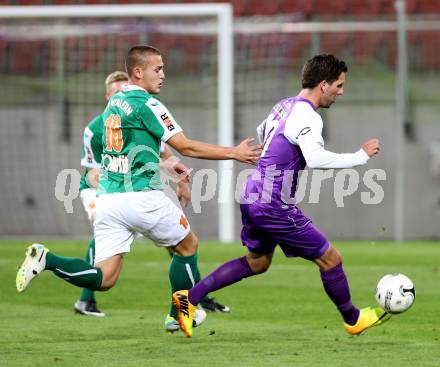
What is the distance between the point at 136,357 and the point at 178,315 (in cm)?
70

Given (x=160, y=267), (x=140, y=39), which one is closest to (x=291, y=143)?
(x=160, y=267)

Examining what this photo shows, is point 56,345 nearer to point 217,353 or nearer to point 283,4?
point 217,353

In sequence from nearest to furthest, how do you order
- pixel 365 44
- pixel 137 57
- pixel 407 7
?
pixel 137 57 → pixel 365 44 → pixel 407 7

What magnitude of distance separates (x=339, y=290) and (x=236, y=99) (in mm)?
10469

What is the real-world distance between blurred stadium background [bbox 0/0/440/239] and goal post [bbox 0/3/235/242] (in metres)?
1.50

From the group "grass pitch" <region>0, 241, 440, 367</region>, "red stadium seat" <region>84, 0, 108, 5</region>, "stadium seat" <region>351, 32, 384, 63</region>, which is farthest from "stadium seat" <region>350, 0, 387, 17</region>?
"grass pitch" <region>0, 241, 440, 367</region>

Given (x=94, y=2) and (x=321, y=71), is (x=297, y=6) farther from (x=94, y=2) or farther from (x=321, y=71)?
(x=321, y=71)

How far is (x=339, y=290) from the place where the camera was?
23.5 ft

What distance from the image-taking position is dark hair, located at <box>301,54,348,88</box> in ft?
23.7

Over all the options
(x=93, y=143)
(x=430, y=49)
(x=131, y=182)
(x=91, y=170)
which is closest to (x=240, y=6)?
(x=430, y=49)

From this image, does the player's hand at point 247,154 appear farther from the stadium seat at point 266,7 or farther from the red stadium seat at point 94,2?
the red stadium seat at point 94,2

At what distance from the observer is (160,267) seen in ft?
42.0

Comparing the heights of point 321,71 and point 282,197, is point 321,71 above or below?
above

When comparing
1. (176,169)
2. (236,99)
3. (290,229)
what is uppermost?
(236,99)
